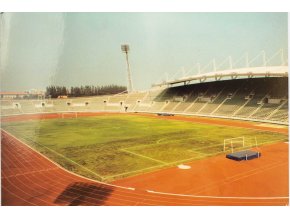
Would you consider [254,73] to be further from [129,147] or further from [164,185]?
[164,185]

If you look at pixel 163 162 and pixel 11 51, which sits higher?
pixel 11 51

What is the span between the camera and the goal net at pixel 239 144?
24.2m

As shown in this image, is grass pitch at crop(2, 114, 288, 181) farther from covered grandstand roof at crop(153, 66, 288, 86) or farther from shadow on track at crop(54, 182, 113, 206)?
covered grandstand roof at crop(153, 66, 288, 86)

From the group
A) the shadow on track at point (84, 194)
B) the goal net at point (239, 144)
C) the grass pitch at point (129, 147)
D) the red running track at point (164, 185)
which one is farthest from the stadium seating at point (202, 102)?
the shadow on track at point (84, 194)

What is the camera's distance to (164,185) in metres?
15.5

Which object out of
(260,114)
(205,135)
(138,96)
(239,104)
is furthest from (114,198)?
(138,96)

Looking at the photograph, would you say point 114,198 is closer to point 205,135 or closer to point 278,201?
point 278,201

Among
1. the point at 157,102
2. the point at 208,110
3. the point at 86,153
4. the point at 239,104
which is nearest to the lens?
the point at 86,153

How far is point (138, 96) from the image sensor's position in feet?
237

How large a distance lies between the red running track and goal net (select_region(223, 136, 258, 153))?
12.5 ft

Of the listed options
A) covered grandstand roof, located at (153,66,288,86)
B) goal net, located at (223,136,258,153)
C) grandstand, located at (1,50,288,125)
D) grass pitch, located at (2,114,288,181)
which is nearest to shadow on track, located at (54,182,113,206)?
grass pitch, located at (2,114,288,181)

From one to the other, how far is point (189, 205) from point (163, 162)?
23.8 ft

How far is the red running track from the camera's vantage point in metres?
13.5

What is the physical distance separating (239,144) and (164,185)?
12.5 metres
